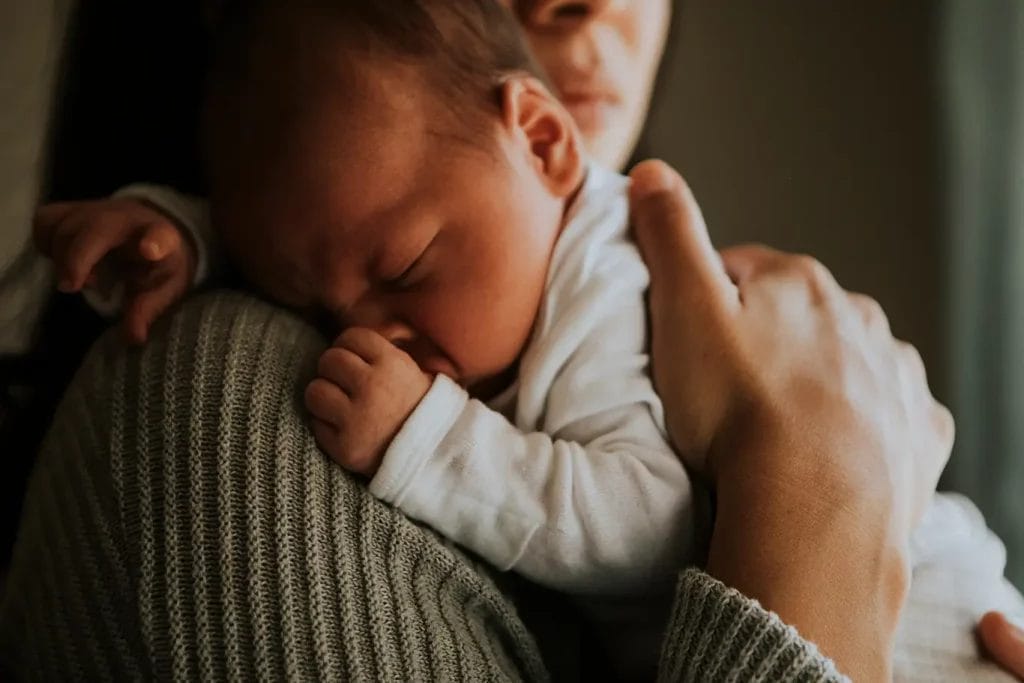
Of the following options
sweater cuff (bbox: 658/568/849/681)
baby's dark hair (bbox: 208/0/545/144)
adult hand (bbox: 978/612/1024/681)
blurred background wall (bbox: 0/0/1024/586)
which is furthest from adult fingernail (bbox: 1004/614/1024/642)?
baby's dark hair (bbox: 208/0/545/144)

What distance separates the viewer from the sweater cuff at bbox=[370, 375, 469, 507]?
0.67m

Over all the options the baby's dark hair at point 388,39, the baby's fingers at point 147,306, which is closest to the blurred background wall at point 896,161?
the baby's dark hair at point 388,39

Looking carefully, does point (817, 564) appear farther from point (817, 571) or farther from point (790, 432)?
point (790, 432)

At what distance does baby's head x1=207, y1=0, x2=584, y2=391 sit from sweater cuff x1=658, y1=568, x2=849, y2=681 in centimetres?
26

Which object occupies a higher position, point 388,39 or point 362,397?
point 388,39

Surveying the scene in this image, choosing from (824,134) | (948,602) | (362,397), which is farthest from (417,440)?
(824,134)

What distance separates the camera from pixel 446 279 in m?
0.77

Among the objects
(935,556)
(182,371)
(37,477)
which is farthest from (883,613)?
(37,477)

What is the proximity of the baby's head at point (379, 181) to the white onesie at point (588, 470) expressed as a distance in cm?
5

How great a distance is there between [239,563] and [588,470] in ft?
0.87

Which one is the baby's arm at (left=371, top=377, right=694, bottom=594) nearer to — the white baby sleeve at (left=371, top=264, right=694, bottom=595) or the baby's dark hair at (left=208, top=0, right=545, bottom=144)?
the white baby sleeve at (left=371, top=264, right=694, bottom=595)

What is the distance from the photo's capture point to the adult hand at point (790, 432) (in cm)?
70

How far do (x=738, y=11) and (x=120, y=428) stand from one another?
991mm

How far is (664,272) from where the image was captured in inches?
32.9
